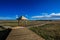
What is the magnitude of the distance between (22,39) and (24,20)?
19152 mm

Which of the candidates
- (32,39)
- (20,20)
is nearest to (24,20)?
(20,20)

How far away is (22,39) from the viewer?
10.5 metres

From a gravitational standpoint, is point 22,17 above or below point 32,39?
above

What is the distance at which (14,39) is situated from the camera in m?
10.5

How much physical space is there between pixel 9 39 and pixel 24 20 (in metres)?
19.2

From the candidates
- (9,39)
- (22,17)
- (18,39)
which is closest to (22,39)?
(18,39)

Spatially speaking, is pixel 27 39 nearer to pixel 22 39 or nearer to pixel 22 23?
pixel 22 39

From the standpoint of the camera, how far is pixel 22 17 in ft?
95.0

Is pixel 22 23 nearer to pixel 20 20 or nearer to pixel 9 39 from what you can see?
pixel 20 20

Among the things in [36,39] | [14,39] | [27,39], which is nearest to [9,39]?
[14,39]

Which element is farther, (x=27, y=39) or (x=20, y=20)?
(x=20, y=20)

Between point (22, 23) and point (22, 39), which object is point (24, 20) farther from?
point (22, 39)

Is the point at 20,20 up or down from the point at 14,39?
up

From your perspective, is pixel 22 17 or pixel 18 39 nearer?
pixel 18 39
